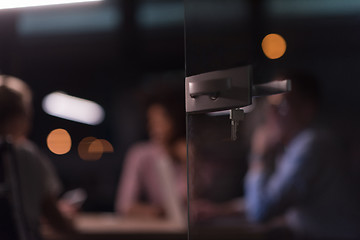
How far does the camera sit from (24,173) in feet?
5.84

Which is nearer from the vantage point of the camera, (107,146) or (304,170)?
(304,170)

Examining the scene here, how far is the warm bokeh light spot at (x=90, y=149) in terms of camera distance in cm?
628

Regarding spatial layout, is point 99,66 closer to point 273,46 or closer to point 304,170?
point 304,170

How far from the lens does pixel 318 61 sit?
1.06 metres

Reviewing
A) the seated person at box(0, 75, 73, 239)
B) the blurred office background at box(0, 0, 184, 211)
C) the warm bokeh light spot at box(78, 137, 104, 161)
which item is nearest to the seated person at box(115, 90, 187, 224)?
the seated person at box(0, 75, 73, 239)

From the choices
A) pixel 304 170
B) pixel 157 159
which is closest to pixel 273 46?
pixel 304 170

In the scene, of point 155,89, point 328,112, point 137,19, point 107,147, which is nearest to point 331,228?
point 328,112

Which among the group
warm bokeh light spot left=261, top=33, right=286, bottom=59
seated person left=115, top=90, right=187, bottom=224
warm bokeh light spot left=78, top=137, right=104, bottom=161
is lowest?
warm bokeh light spot left=78, top=137, right=104, bottom=161

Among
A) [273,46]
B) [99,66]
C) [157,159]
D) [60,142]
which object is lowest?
[60,142]

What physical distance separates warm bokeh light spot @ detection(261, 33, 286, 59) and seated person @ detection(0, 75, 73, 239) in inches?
47.9

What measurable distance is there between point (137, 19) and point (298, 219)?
474cm

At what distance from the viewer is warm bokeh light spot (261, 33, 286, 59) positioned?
965mm

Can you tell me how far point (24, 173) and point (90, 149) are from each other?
186 inches

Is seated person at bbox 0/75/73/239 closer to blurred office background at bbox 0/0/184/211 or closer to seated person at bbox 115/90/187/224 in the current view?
seated person at bbox 115/90/187/224
